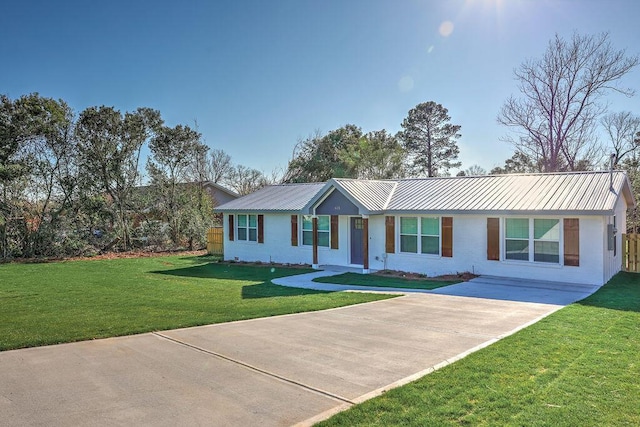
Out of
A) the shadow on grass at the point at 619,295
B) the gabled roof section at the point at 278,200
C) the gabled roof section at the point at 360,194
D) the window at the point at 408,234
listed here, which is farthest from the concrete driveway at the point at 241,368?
the gabled roof section at the point at 278,200

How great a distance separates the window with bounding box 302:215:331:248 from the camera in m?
18.7

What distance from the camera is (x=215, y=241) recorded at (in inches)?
998

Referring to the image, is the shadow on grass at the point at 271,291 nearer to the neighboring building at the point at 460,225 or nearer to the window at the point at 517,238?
the neighboring building at the point at 460,225

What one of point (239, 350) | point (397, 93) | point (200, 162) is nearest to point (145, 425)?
point (239, 350)

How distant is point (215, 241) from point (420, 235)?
42.8 feet

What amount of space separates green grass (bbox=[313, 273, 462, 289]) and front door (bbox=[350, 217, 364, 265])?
5.41 ft

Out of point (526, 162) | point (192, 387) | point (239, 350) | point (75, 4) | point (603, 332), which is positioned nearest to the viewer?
point (192, 387)

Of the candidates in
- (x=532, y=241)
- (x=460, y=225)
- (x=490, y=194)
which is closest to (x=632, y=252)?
(x=532, y=241)

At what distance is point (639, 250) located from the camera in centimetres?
1570

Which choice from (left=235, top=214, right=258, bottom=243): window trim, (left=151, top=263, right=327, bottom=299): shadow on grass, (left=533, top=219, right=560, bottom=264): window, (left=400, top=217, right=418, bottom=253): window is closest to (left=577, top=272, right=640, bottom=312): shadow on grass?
(left=533, top=219, right=560, bottom=264): window

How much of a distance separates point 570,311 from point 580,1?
1115cm

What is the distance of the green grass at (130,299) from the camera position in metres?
8.12

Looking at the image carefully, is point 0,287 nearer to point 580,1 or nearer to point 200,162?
point 200,162

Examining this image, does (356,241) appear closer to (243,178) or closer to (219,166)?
(243,178)
